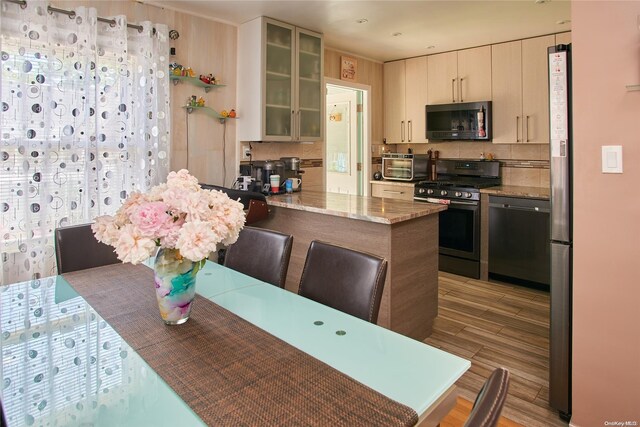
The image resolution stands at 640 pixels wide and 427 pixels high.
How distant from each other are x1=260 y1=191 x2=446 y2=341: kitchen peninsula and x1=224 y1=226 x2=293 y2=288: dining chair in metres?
0.76

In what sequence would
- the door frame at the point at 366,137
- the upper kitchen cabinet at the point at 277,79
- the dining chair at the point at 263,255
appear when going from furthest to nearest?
1. the door frame at the point at 366,137
2. the upper kitchen cabinet at the point at 277,79
3. the dining chair at the point at 263,255

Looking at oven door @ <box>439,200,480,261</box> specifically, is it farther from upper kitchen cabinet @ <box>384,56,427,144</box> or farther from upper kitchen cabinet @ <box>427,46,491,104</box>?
upper kitchen cabinet @ <box>427,46,491,104</box>

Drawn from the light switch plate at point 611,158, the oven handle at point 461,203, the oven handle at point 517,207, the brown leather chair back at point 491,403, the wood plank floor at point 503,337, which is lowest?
the wood plank floor at point 503,337

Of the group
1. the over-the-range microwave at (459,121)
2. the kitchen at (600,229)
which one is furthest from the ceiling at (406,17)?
the kitchen at (600,229)

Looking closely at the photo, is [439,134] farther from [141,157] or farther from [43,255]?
[43,255]

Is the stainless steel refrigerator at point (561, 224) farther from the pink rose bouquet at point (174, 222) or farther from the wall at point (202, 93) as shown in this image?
the wall at point (202, 93)

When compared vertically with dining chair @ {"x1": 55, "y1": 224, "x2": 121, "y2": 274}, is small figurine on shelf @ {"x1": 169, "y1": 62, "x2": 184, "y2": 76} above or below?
above

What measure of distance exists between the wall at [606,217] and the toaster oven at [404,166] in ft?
10.3

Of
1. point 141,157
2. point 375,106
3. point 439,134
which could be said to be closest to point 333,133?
point 375,106

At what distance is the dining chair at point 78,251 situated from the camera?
2.10 meters

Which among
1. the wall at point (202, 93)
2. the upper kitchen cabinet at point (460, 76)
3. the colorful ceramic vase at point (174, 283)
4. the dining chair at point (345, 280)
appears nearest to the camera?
the colorful ceramic vase at point (174, 283)

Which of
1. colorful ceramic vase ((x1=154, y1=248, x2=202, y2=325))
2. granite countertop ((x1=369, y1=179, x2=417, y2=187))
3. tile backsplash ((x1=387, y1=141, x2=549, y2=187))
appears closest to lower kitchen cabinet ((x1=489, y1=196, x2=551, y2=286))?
tile backsplash ((x1=387, y1=141, x2=549, y2=187))

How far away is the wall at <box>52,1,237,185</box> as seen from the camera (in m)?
3.33

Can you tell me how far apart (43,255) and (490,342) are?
3.00 metres
